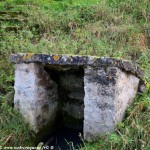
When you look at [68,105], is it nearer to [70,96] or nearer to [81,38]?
[70,96]

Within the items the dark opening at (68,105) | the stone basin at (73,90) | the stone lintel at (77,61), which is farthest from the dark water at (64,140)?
the stone lintel at (77,61)

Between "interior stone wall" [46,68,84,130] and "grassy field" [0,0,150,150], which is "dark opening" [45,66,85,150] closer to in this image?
"interior stone wall" [46,68,84,130]

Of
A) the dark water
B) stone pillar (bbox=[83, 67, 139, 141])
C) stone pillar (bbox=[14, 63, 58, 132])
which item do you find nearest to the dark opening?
the dark water

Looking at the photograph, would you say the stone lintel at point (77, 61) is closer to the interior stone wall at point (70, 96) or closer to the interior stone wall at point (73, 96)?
the interior stone wall at point (73, 96)

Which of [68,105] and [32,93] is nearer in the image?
[32,93]

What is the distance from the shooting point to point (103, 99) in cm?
414

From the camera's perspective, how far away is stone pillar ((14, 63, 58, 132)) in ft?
15.1

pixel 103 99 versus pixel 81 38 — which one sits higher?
pixel 81 38

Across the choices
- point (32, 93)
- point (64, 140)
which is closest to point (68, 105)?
point (64, 140)

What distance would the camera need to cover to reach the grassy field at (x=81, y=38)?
4.18 meters

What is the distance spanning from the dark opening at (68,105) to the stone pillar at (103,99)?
659 millimetres

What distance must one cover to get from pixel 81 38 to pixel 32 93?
2872mm

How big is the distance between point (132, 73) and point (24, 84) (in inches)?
63.0

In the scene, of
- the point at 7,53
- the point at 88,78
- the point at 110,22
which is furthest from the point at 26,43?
the point at 88,78
